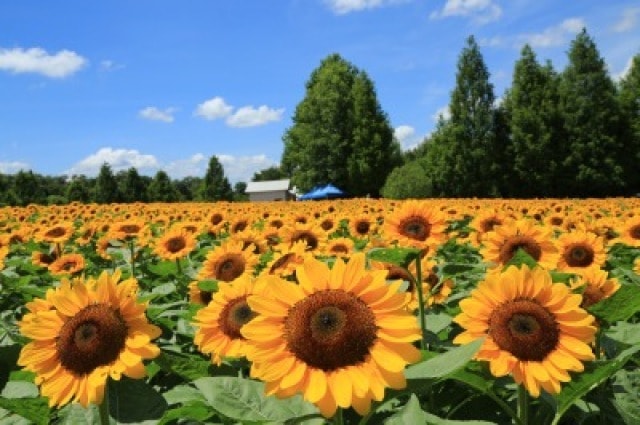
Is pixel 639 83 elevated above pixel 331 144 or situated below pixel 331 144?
above

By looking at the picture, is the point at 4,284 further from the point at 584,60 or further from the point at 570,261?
the point at 584,60

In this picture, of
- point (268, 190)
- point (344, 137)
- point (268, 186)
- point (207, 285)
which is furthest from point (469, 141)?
point (268, 186)

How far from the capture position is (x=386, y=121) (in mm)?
63781

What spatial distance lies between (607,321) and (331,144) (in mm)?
61979

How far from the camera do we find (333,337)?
1.74m

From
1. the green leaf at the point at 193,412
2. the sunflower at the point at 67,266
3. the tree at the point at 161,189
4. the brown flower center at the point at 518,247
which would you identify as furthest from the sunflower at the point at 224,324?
the tree at the point at 161,189

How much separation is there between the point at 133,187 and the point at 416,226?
52953 millimetres

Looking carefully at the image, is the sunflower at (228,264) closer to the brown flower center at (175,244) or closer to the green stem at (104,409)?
the brown flower center at (175,244)

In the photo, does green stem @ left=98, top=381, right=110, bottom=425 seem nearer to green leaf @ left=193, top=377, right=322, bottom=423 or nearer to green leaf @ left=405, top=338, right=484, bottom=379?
green leaf @ left=193, top=377, right=322, bottom=423

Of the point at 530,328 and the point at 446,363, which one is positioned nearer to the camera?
the point at 446,363

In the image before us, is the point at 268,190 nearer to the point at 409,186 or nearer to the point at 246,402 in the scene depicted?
the point at 409,186

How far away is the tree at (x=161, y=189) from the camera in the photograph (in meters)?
56.3

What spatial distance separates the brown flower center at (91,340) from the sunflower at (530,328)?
105 centimetres

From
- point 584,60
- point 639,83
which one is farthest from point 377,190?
point 639,83
